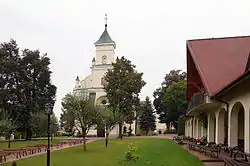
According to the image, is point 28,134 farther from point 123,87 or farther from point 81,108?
point 81,108

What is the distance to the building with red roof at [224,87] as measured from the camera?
1354 centimetres

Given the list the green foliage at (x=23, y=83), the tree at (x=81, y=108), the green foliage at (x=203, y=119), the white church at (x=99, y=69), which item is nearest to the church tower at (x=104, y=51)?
the white church at (x=99, y=69)

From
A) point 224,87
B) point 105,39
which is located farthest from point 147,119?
point 224,87

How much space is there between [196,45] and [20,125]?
95.4ft

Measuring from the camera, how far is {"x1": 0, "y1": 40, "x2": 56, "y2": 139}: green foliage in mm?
40406

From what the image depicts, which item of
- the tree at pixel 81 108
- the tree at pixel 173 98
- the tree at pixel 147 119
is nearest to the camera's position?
the tree at pixel 81 108

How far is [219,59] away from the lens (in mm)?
18531

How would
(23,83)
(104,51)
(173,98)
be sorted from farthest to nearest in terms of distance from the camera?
1. (104,51)
2. (173,98)
3. (23,83)

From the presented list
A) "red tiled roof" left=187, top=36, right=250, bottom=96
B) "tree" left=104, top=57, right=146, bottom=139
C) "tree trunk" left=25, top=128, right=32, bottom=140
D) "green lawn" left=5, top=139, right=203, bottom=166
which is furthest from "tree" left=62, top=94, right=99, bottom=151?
"tree trunk" left=25, top=128, right=32, bottom=140

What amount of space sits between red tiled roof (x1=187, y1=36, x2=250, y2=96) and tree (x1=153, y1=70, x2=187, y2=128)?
35.8 metres

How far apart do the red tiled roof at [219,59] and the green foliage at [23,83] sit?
24681 millimetres

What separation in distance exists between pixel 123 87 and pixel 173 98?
1558 centimetres

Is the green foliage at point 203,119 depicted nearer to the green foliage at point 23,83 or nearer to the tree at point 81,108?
the tree at point 81,108

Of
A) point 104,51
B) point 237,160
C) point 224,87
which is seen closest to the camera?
point 237,160
